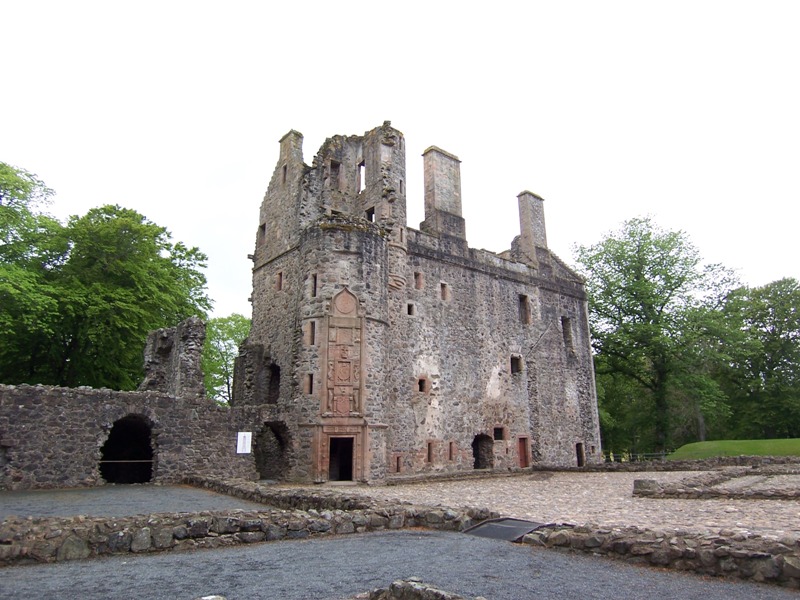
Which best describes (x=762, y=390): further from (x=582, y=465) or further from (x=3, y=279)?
(x=3, y=279)

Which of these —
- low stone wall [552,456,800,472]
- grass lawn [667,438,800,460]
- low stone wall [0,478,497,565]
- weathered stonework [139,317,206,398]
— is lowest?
low stone wall [0,478,497,565]

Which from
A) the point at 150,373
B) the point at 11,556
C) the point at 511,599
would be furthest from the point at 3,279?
the point at 511,599

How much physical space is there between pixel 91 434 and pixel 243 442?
15.6 feet

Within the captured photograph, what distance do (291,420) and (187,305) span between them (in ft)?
44.8

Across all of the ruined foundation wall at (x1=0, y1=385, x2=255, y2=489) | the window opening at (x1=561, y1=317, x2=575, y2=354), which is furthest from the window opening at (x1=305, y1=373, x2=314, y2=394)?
the window opening at (x1=561, y1=317, x2=575, y2=354)

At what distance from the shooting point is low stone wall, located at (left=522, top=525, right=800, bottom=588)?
596cm

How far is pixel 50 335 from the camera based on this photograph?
25781mm

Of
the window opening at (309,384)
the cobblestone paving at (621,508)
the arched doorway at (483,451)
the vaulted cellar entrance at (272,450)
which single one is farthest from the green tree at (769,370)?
the vaulted cellar entrance at (272,450)

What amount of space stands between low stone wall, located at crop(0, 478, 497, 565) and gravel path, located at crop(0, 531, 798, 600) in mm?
262

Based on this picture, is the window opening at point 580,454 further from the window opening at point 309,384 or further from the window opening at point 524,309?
the window opening at point 309,384

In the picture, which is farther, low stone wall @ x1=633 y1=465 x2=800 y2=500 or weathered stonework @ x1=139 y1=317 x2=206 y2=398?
weathered stonework @ x1=139 y1=317 x2=206 y2=398

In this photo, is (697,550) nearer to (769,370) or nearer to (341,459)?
(341,459)

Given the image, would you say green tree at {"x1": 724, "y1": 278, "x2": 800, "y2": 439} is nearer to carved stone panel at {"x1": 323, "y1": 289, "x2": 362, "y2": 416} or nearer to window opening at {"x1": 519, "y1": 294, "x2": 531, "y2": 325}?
window opening at {"x1": 519, "y1": 294, "x2": 531, "y2": 325}

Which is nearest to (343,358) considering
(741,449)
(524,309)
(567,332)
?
(524,309)
